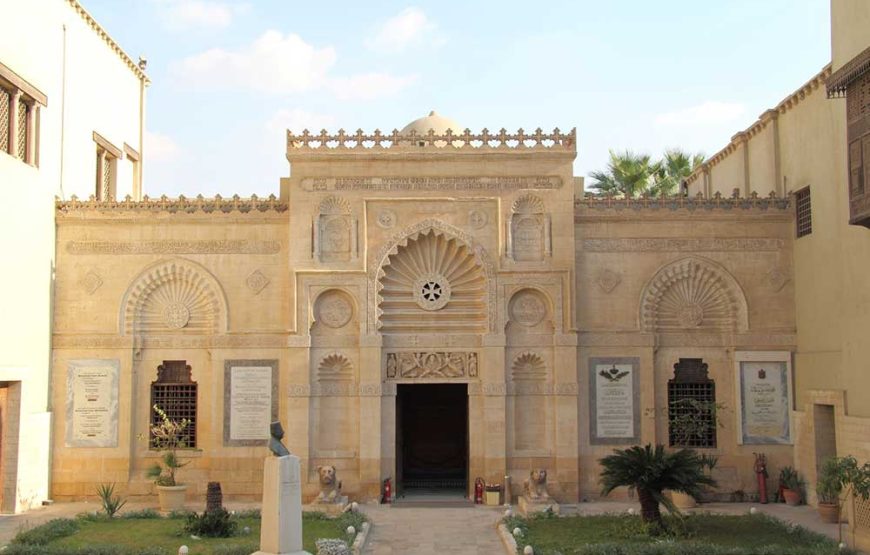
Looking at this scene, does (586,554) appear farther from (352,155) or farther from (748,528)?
(352,155)

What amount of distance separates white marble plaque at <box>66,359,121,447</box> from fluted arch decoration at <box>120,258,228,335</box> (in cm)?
106

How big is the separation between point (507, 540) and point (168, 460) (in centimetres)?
785

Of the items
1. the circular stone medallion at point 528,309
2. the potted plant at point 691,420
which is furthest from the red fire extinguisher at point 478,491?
the potted plant at point 691,420

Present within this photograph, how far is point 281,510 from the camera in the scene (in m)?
13.5

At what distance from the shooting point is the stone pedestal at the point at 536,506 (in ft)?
66.2

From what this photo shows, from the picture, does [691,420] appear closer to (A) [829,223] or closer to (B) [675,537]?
(A) [829,223]

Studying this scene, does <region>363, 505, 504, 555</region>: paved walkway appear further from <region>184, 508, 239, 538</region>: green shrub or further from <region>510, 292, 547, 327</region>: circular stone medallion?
<region>510, 292, 547, 327</region>: circular stone medallion

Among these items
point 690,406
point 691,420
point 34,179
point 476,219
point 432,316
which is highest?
point 34,179

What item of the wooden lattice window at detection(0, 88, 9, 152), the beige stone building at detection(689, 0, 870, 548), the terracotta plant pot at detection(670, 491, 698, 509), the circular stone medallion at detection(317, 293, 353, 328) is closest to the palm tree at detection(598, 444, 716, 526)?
the beige stone building at detection(689, 0, 870, 548)

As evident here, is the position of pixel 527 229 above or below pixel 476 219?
below

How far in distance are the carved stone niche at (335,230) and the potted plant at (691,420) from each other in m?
7.96

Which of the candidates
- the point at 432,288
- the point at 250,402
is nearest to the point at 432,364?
the point at 432,288

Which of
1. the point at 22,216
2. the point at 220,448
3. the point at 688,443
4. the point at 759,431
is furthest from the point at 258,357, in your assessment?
the point at 759,431

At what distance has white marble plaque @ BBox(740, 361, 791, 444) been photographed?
2262 centimetres
